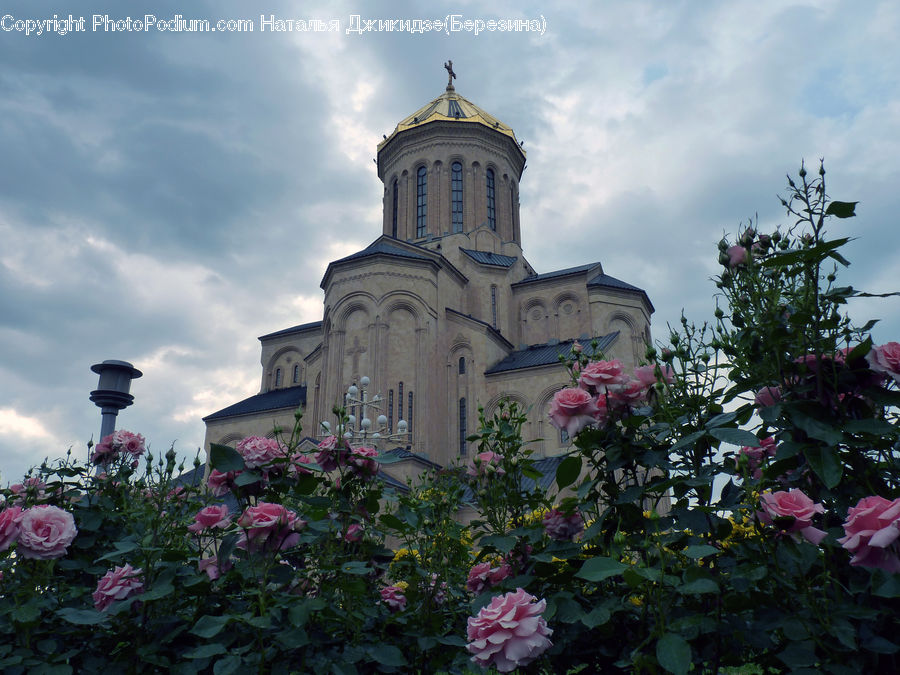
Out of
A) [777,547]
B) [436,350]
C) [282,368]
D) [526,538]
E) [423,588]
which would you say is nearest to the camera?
[777,547]

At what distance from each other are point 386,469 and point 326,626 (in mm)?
17528

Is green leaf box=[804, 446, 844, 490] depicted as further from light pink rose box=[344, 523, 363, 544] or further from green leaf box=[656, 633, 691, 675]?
light pink rose box=[344, 523, 363, 544]

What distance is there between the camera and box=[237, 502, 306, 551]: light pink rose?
7.50 feet

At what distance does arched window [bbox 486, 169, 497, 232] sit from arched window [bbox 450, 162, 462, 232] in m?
1.35

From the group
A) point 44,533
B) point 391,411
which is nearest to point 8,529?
point 44,533

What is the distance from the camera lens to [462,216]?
90.1 feet

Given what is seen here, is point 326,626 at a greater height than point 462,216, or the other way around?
point 462,216

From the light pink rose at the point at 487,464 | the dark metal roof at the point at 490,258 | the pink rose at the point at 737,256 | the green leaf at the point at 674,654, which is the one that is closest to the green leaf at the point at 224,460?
the light pink rose at the point at 487,464

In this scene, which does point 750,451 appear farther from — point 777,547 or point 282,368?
point 282,368

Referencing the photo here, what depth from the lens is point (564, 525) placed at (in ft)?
8.34

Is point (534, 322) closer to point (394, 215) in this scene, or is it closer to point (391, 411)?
point (394, 215)

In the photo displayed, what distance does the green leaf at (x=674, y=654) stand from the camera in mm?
1677

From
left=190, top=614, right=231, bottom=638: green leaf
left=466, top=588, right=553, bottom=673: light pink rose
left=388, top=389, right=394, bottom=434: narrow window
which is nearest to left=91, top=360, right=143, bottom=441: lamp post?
left=190, top=614, right=231, bottom=638: green leaf

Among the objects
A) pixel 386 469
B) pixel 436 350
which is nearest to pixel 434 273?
pixel 436 350
